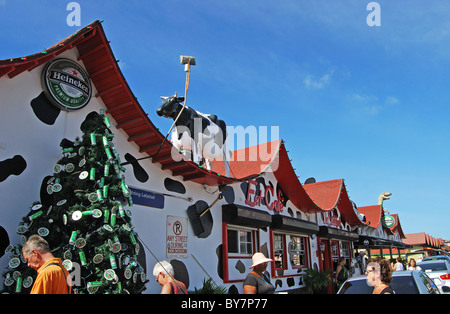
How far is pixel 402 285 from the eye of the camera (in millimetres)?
6570

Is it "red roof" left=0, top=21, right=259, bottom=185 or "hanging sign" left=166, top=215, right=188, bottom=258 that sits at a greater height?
"red roof" left=0, top=21, right=259, bottom=185

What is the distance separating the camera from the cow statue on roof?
9047mm

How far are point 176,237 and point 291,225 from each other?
19.5 feet

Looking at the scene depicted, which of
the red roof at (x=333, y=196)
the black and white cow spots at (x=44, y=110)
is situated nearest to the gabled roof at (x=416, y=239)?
the red roof at (x=333, y=196)

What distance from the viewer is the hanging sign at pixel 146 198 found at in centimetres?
764

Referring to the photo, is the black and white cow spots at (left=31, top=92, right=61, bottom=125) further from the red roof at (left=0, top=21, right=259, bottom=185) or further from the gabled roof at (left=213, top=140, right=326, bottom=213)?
the gabled roof at (left=213, top=140, right=326, bottom=213)

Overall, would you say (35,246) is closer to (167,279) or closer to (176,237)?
(167,279)

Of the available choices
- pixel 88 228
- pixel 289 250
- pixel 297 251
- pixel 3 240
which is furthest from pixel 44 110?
pixel 297 251

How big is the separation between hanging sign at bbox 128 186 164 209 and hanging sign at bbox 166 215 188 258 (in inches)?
17.1

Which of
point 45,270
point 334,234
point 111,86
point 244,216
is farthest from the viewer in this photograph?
point 334,234

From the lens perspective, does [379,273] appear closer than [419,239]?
Yes

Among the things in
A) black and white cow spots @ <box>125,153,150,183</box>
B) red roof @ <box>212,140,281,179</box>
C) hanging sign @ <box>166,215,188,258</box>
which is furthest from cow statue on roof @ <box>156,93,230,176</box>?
red roof @ <box>212,140,281,179</box>

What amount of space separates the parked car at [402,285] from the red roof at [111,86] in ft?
13.0

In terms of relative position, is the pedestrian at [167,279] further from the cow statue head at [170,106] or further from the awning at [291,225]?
the awning at [291,225]
